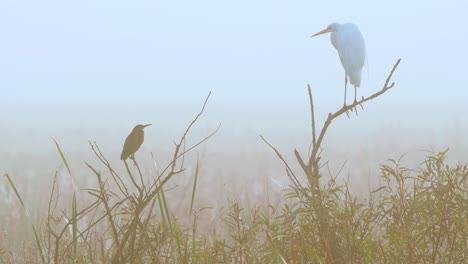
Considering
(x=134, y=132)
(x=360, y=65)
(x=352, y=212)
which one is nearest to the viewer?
(x=134, y=132)

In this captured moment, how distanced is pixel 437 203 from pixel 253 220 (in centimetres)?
33

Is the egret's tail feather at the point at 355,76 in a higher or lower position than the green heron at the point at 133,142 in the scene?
higher

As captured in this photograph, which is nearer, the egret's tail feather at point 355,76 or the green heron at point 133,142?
the green heron at point 133,142

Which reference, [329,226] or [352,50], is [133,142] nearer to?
[329,226]

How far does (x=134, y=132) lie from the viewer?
0.93m

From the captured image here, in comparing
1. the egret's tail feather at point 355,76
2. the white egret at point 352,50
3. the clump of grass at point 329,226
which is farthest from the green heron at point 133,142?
the egret's tail feather at point 355,76

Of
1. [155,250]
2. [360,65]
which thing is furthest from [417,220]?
[360,65]

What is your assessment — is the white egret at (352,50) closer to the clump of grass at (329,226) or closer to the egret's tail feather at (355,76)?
the egret's tail feather at (355,76)

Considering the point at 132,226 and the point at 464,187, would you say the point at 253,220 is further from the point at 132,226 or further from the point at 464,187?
the point at 464,187

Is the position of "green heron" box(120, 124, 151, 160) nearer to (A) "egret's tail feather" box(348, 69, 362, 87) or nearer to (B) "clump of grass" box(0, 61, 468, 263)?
(B) "clump of grass" box(0, 61, 468, 263)

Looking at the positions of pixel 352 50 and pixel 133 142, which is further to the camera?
pixel 352 50

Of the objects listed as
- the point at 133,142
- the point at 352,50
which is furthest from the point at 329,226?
the point at 352,50

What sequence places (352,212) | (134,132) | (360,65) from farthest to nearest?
(360,65) < (352,212) < (134,132)

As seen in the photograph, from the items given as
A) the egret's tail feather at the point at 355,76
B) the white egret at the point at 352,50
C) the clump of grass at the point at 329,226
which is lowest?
the clump of grass at the point at 329,226
